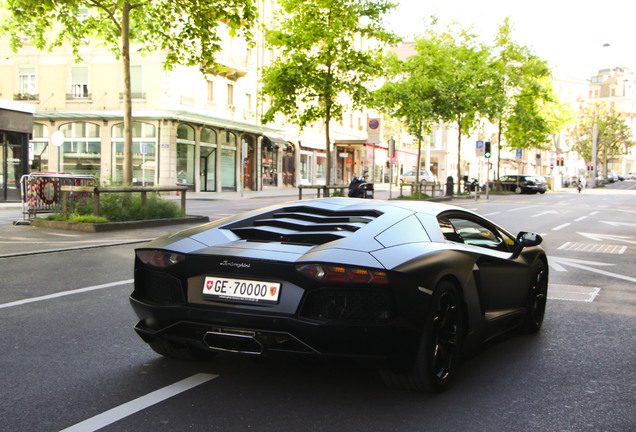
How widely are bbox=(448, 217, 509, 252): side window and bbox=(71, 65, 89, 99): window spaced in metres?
36.9

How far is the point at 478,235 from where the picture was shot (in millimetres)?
5434

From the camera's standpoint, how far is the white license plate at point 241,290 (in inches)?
147

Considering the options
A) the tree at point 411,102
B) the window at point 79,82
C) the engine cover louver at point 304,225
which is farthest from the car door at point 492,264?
the window at point 79,82

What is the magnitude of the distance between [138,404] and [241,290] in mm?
820

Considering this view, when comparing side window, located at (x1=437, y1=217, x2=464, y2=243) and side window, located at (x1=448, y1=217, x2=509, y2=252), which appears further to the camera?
side window, located at (x1=448, y1=217, x2=509, y2=252)

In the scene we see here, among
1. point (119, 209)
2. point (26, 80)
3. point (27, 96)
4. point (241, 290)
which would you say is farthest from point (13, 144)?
point (241, 290)

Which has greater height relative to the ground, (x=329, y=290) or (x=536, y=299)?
(x=329, y=290)

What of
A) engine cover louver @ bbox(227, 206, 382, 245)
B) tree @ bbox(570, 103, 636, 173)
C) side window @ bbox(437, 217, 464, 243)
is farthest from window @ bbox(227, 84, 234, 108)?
tree @ bbox(570, 103, 636, 173)

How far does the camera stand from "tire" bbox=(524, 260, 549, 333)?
5.69 m

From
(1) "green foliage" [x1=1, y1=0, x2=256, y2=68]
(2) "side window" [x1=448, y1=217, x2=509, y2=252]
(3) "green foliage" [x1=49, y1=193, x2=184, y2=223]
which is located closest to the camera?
(2) "side window" [x1=448, y1=217, x2=509, y2=252]

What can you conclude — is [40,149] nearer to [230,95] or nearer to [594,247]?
[230,95]

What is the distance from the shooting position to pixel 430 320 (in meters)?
3.87

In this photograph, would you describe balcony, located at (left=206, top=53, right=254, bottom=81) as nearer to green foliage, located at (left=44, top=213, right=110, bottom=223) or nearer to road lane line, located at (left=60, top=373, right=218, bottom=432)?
green foliage, located at (left=44, top=213, right=110, bottom=223)

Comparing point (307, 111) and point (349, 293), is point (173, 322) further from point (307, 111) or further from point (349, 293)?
point (307, 111)
